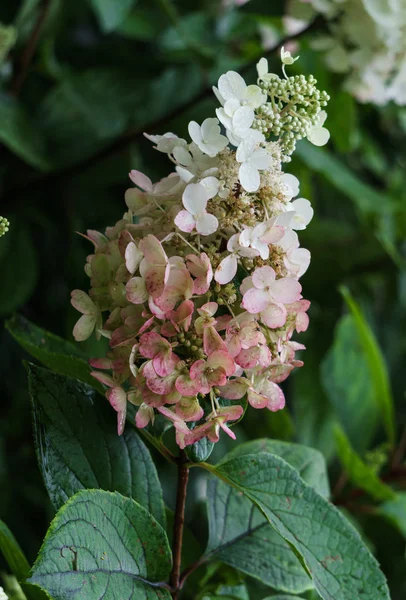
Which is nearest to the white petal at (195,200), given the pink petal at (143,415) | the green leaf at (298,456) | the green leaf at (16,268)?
the pink petal at (143,415)

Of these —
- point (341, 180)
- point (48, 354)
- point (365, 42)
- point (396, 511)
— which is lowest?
point (396, 511)

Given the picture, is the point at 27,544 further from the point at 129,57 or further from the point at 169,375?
the point at 129,57

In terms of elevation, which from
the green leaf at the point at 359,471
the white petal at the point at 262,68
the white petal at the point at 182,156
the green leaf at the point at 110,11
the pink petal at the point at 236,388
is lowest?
the green leaf at the point at 359,471

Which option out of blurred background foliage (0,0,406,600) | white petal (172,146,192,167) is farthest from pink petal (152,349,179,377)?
blurred background foliage (0,0,406,600)

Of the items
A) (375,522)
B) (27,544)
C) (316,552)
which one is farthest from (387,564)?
(316,552)

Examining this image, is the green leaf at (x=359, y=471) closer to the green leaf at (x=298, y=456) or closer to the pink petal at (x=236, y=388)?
the green leaf at (x=298, y=456)

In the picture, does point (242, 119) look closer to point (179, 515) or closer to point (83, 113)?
point (179, 515)

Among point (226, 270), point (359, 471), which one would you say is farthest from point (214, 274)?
point (359, 471)
